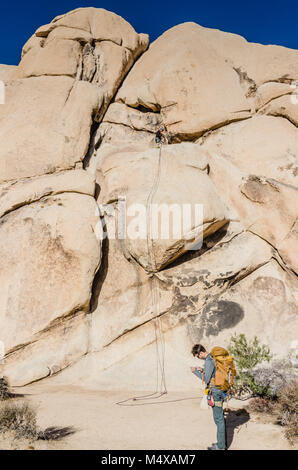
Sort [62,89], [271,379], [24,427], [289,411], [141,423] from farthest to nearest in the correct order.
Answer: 1. [62,89]
2. [271,379]
3. [141,423]
4. [289,411]
5. [24,427]

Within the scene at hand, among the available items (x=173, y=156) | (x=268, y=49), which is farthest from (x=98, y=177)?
(x=268, y=49)

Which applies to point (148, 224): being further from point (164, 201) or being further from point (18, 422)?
point (18, 422)

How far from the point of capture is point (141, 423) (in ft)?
23.8

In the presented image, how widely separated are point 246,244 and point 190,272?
87.4 inches

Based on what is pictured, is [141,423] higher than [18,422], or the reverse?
[18,422]

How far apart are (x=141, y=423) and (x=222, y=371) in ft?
8.92

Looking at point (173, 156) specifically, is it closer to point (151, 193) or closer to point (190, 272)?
point (151, 193)

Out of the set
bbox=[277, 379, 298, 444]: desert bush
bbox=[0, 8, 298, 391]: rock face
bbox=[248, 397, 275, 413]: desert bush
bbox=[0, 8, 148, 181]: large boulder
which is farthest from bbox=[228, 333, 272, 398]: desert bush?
bbox=[0, 8, 148, 181]: large boulder

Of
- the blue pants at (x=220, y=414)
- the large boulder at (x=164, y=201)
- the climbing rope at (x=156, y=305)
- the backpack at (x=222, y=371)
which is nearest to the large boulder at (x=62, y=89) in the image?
the large boulder at (x=164, y=201)

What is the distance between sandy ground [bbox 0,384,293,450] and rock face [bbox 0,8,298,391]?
169 centimetres

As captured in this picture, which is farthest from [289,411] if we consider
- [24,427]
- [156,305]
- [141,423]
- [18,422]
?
[156,305]

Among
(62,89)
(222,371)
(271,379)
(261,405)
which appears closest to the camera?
(222,371)

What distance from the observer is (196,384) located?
10586mm

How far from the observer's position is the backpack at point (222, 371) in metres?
5.44
